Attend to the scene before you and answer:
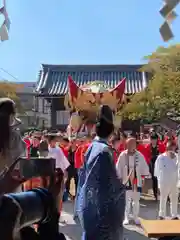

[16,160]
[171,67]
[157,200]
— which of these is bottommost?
[157,200]

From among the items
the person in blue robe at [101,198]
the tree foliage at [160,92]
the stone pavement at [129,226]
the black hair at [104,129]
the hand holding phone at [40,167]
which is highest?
the tree foliage at [160,92]

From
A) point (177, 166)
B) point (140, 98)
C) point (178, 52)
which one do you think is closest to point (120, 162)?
point (177, 166)

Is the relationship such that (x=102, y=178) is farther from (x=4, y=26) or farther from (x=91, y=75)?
(x=91, y=75)

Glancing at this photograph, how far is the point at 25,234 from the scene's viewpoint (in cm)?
129

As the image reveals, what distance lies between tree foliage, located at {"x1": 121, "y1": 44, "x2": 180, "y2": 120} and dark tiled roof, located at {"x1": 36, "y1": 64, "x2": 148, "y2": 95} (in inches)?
206

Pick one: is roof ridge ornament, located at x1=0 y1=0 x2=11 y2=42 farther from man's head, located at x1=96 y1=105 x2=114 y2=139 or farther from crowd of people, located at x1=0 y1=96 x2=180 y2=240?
man's head, located at x1=96 y1=105 x2=114 y2=139

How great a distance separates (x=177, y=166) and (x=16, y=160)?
5.28 m

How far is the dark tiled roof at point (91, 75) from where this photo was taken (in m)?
24.1

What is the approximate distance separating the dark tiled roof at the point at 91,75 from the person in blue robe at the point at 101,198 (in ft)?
68.2

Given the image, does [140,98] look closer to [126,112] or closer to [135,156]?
[126,112]

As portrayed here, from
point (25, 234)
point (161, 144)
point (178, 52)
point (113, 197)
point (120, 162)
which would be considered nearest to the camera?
point (25, 234)

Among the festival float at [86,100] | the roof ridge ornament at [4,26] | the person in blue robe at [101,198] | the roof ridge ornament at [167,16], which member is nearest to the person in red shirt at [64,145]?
the festival float at [86,100]

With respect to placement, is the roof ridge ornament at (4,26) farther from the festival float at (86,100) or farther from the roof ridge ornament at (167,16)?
the festival float at (86,100)

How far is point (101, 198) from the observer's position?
2.80 m
